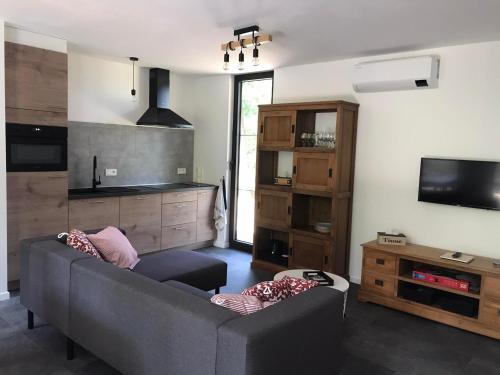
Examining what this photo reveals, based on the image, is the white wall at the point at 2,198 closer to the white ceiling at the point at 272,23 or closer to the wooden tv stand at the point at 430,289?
the white ceiling at the point at 272,23

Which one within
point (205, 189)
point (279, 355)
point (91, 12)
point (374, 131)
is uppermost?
point (91, 12)

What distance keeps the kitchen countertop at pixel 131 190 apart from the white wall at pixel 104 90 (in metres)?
0.86

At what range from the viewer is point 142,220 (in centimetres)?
498

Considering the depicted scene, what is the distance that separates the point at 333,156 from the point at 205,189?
84.0 inches

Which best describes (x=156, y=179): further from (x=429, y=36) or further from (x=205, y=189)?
(x=429, y=36)

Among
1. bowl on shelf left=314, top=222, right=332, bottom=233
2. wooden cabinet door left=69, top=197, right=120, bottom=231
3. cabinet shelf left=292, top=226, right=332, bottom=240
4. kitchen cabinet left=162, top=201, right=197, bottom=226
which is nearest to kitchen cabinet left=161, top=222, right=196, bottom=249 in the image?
kitchen cabinet left=162, top=201, right=197, bottom=226

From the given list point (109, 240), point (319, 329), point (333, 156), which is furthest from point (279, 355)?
point (333, 156)

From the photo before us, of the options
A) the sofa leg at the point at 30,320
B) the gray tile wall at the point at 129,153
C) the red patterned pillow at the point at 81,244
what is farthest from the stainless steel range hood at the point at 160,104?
the sofa leg at the point at 30,320

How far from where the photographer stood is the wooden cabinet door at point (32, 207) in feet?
12.4

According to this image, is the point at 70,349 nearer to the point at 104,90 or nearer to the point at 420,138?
the point at 104,90

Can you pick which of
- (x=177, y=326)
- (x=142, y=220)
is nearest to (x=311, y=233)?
(x=142, y=220)

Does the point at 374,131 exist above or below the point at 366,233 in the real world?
above

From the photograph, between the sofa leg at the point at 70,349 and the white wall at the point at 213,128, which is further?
the white wall at the point at 213,128

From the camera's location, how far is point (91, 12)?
3.16m
